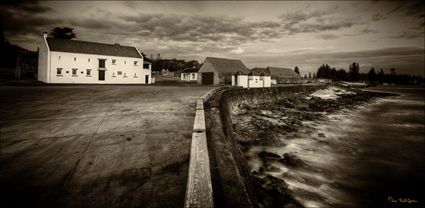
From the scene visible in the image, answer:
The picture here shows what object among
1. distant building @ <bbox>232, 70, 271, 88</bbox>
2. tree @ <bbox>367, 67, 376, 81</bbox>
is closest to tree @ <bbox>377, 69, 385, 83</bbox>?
tree @ <bbox>367, 67, 376, 81</bbox>

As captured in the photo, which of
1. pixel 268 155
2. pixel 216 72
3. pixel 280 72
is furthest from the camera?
pixel 280 72

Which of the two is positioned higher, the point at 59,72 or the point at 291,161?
the point at 59,72

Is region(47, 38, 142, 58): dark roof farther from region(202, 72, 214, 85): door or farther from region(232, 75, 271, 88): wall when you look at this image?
region(232, 75, 271, 88): wall

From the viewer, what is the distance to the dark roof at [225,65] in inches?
1670

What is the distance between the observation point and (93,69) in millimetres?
32719

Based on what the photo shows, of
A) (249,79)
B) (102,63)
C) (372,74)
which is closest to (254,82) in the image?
(249,79)

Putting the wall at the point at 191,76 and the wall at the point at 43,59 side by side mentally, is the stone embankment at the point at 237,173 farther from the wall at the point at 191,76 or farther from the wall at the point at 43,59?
the wall at the point at 191,76

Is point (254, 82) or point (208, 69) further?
point (208, 69)

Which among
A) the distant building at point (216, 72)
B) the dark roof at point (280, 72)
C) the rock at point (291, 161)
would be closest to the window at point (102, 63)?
the distant building at point (216, 72)

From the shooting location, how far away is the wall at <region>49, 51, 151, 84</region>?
1156 inches

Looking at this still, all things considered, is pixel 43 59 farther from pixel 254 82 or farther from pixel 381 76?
pixel 381 76

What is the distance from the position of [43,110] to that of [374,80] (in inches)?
8794

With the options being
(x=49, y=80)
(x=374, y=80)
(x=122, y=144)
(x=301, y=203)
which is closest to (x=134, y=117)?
(x=122, y=144)

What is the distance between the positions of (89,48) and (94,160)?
3587 centimetres
